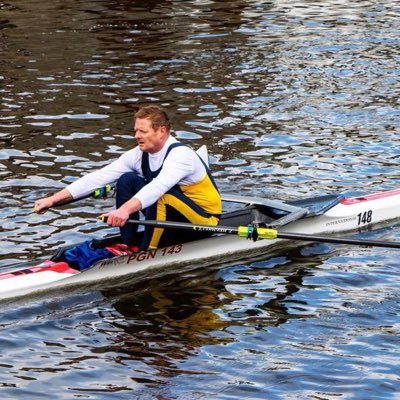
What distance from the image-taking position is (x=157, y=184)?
13.0 m

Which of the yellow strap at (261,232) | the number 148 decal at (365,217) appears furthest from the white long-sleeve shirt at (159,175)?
the number 148 decal at (365,217)

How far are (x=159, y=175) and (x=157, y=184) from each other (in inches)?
5.6

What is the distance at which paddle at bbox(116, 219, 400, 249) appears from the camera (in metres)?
12.8

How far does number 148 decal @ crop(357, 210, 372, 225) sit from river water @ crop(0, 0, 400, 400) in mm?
221

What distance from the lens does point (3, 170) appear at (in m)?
18.1

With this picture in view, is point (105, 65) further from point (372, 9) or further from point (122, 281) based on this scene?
point (122, 281)

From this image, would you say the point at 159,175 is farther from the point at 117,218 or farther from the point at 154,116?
the point at 117,218

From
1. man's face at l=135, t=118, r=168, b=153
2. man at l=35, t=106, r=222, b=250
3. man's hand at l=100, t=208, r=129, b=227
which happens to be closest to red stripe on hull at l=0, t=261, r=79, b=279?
man at l=35, t=106, r=222, b=250

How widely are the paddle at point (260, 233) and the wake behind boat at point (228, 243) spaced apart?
0.04 ft

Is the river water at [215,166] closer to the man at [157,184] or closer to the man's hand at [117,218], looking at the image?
the man at [157,184]

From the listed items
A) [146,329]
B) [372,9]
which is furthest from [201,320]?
[372,9]

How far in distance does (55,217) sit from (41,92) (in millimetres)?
8104

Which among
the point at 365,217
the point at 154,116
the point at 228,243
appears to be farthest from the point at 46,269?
the point at 365,217

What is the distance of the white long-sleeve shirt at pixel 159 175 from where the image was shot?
12953 millimetres
